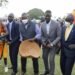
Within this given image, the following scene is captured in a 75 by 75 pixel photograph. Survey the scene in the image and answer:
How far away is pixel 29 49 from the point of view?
1173 centimetres

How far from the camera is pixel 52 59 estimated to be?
459 inches

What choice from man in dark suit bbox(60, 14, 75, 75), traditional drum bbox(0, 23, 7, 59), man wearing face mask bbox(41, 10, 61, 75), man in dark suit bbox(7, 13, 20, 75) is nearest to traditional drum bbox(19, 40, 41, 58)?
man wearing face mask bbox(41, 10, 61, 75)

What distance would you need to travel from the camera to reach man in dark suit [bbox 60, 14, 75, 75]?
402 inches

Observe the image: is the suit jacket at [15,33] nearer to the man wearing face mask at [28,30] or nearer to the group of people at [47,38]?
the group of people at [47,38]

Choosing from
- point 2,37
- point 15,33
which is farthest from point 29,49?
point 2,37

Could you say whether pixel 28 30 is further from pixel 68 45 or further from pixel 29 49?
pixel 68 45

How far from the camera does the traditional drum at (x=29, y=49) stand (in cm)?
1164

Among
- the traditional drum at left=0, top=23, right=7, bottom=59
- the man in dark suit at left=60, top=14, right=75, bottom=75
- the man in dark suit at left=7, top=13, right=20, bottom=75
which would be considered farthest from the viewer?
the traditional drum at left=0, top=23, right=7, bottom=59

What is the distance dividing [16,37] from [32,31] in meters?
0.78

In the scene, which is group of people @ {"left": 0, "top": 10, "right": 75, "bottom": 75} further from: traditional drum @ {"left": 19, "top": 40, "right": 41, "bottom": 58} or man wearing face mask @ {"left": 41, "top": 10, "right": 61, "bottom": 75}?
traditional drum @ {"left": 19, "top": 40, "right": 41, "bottom": 58}

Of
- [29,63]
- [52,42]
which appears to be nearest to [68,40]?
[52,42]

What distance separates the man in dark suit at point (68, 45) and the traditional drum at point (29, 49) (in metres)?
1.42

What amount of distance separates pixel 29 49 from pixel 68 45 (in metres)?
1.84

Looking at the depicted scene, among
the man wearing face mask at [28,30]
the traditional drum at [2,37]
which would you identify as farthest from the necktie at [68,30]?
the traditional drum at [2,37]
